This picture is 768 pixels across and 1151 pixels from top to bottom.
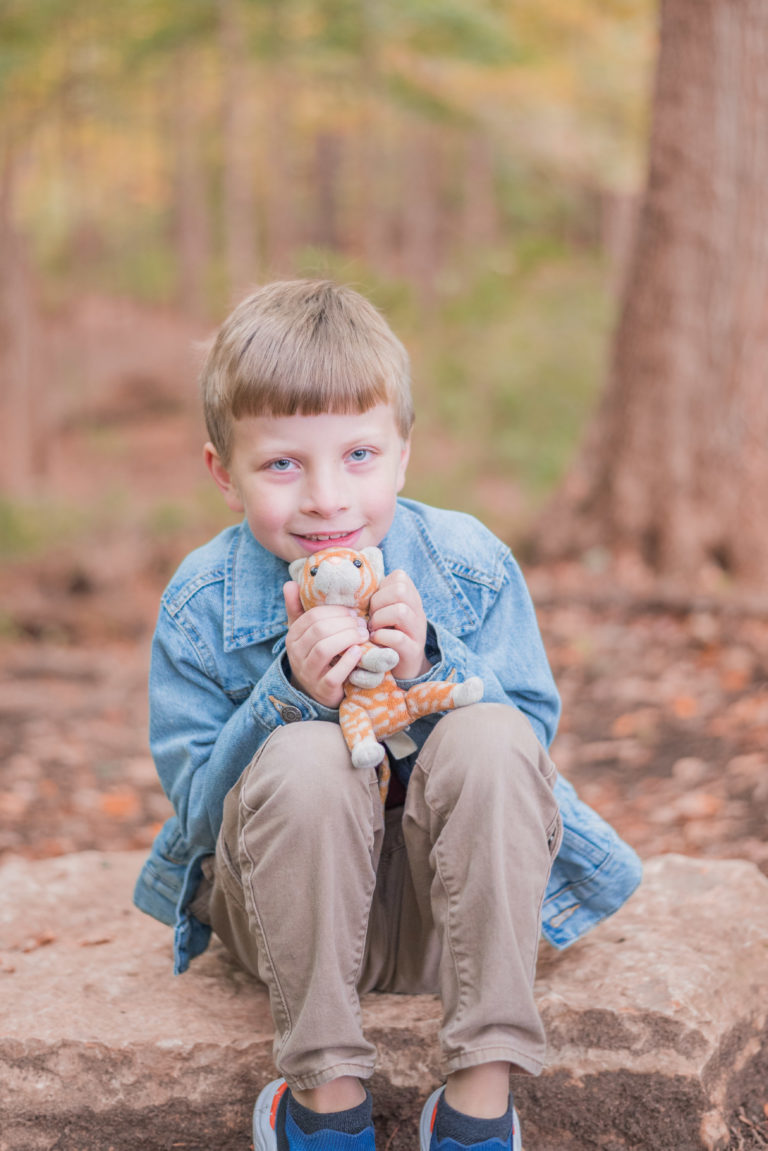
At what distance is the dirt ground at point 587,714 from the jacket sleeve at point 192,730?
4.00 ft

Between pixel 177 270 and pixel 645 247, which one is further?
pixel 177 270

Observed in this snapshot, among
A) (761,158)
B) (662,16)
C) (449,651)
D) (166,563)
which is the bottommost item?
(166,563)

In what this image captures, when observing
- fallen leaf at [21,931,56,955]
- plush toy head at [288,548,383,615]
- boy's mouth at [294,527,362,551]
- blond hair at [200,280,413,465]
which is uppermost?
blond hair at [200,280,413,465]

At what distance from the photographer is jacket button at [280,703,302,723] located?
1.97 meters

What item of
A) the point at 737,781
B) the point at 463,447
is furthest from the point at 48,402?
the point at 737,781

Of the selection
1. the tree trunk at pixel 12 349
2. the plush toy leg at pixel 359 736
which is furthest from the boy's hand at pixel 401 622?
the tree trunk at pixel 12 349

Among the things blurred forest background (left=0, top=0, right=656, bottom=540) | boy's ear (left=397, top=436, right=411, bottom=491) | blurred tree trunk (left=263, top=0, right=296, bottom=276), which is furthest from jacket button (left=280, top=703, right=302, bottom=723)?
blurred tree trunk (left=263, top=0, right=296, bottom=276)

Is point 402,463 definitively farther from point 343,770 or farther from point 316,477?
point 343,770

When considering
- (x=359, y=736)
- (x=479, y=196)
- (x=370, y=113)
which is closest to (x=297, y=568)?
(x=359, y=736)

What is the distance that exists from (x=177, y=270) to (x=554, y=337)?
11.4m

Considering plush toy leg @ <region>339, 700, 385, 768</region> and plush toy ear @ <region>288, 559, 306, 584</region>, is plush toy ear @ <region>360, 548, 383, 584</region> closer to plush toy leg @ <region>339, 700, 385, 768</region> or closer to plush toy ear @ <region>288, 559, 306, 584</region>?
plush toy ear @ <region>288, 559, 306, 584</region>

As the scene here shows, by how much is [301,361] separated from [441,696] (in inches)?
26.0

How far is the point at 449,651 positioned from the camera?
200 cm

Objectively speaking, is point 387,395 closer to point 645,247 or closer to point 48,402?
point 645,247
